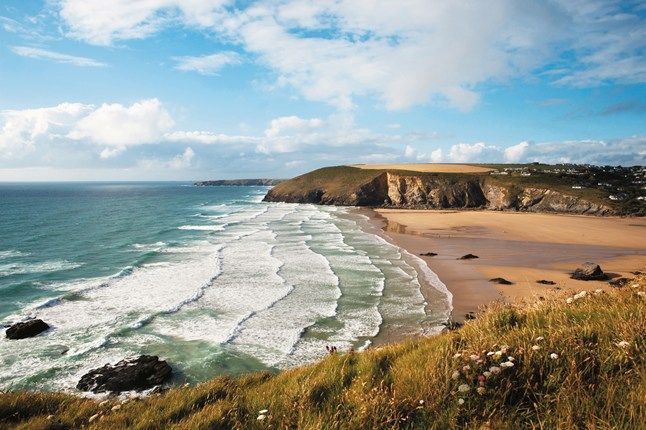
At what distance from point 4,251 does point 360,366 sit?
154 feet

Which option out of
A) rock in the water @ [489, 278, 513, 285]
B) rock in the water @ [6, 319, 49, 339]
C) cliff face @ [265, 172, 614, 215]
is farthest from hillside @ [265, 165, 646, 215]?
rock in the water @ [6, 319, 49, 339]

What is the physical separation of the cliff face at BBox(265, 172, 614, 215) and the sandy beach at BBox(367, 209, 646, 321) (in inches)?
536

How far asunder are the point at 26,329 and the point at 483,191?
97.0m

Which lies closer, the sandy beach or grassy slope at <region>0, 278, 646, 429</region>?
grassy slope at <region>0, 278, 646, 429</region>

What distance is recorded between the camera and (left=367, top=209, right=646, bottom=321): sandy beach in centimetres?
2719

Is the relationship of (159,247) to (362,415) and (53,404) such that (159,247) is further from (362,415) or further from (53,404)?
(362,415)

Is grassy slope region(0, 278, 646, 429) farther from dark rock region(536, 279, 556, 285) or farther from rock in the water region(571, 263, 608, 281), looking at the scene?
rock in the water region(571, 263, 608, 281)

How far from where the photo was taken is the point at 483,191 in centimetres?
9994

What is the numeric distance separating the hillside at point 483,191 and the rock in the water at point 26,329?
87167mm

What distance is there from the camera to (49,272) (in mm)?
31953

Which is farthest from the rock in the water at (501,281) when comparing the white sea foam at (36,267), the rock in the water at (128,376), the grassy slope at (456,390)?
the white sea foam at (36,267)

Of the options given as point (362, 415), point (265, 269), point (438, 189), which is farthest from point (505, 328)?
point (438, 189)

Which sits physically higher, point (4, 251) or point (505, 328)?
point (505, 328)

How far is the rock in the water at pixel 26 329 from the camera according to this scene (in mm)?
18766
